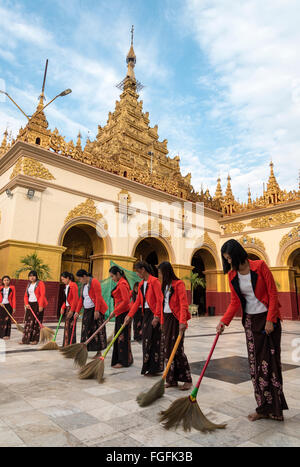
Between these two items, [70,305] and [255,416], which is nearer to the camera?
[255,416]

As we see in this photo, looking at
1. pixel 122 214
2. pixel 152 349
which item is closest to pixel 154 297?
pixel 152 349

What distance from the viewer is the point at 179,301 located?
11.5 feet

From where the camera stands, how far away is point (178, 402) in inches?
93.1

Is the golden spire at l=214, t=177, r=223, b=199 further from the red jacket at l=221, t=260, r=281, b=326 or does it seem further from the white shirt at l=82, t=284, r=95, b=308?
the red jacket at l=221, t=260, r=281, b=326

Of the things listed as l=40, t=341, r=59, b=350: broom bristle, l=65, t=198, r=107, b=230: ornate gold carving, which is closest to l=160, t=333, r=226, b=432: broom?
l=40, t=341, r=59, b=350: broom bristle

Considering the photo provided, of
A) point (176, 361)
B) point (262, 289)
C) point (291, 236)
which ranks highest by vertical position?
point (291, 236)

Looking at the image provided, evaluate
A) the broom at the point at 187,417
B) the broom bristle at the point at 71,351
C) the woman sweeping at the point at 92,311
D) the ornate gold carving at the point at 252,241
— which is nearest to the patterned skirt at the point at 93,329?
the woman sweeping at the point at 92,311

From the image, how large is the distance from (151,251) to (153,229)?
352 centimetres

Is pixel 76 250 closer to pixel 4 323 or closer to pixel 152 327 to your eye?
pixel 4 323

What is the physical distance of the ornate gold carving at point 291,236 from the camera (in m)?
14.0

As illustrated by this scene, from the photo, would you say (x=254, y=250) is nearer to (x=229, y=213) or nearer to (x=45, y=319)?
(x=229, y=213)

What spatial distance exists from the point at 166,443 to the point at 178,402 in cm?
42

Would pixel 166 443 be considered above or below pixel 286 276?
below

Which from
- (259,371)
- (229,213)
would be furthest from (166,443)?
(229,213)
